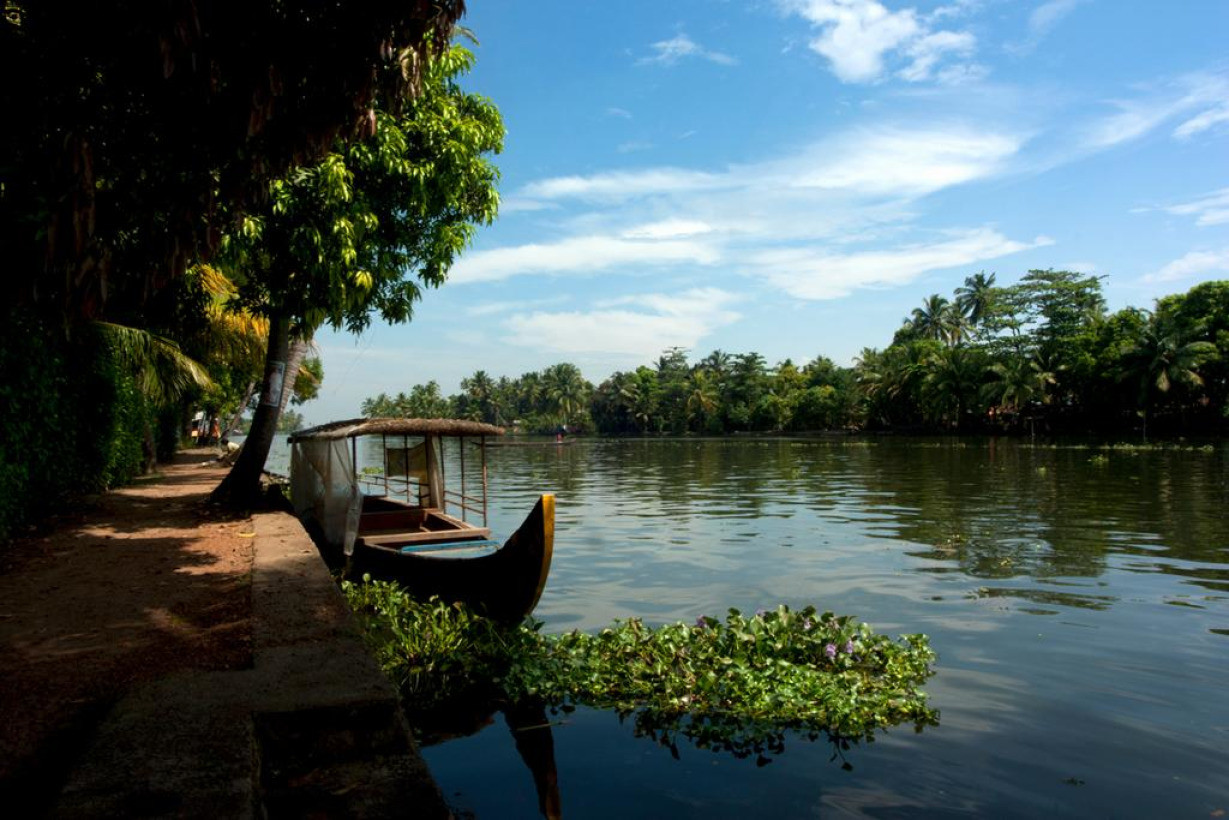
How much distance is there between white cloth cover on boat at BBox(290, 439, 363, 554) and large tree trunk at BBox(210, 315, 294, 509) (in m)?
1.53

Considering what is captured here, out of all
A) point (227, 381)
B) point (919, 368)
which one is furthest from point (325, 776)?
point (919, 368)

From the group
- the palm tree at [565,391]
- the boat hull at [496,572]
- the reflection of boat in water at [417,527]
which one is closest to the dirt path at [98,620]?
the reflection of boat in water at [417,527]

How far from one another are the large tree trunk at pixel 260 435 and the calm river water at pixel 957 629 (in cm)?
582

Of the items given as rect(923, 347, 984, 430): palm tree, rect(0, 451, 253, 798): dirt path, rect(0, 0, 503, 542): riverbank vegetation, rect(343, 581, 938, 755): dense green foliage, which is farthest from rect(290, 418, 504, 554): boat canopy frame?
rect(923, 347, 984, 430): palm tree

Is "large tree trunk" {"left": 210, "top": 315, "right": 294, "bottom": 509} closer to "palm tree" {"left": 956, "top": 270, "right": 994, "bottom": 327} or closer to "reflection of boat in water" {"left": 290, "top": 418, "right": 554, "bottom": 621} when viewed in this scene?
"reflection of boat in water" {"left": 290, "top": 418, "right": 554, "bottom": 621}

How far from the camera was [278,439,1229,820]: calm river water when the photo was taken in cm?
531

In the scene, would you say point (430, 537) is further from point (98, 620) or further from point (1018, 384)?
point (1018, 384)

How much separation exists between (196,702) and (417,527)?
9.51m

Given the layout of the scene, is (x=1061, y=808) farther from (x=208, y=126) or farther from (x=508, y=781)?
(x=208, y=126)

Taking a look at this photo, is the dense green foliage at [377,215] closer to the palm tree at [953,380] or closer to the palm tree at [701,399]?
the palm tree at [953,380]

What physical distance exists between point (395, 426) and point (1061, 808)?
9.77 m

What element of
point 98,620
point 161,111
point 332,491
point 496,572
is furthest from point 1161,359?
point 98,620

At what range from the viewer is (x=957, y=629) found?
9.00m

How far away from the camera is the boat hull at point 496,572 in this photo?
25.5 ft
